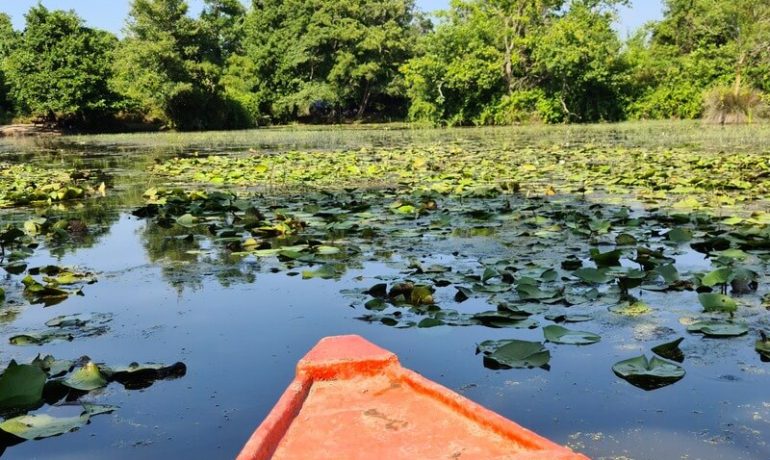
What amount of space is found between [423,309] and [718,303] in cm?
98

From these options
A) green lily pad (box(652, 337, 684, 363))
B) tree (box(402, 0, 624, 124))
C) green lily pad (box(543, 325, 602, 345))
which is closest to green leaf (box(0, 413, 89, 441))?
green lily pad (box(543, 325, 602, 345))

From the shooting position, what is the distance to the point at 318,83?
28453 millimetres

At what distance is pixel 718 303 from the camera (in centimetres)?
214

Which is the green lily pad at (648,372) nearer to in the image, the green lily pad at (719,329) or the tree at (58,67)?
the green lily pad at (719,329)

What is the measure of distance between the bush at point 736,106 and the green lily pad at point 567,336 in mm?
17059

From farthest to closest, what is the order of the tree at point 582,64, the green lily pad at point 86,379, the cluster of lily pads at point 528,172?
the tree at point 582,64
the cluster of lily pads at point 528,172
the green lily pad at point 86,379

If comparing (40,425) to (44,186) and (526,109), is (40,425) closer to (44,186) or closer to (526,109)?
(44,186)

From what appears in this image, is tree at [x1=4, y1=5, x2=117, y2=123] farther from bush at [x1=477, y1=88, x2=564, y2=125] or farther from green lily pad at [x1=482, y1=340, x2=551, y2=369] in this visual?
green lily pad at [x1=482, y1=340, x2=551, y2=369]

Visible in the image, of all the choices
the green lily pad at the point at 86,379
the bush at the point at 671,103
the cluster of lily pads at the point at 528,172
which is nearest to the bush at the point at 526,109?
the bush at the point at 671,103

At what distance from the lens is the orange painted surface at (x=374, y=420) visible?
118 cm

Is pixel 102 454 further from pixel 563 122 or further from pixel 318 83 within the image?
pixel 318 83

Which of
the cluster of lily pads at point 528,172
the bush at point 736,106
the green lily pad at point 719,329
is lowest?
the green lily pad at point 719,329

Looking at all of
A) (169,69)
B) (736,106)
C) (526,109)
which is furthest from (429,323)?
(169,69)

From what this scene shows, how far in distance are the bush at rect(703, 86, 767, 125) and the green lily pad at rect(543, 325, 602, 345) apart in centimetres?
1706
